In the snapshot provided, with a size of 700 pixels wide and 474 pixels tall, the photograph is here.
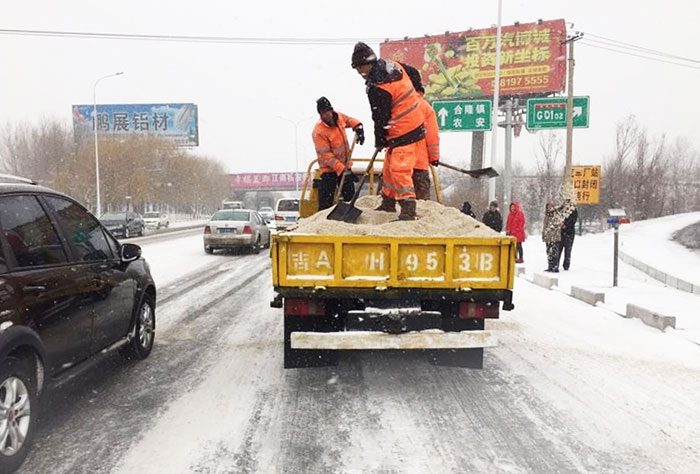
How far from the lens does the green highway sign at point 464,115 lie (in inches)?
819

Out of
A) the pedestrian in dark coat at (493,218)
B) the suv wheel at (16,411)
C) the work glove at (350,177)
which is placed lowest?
the suv wheel at (16,411)

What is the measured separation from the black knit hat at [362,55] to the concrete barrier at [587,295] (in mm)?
6012

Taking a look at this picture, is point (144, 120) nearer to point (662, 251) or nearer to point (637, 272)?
point (662, 251)

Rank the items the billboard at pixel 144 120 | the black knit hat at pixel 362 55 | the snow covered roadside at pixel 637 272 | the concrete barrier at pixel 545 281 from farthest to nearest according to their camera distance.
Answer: the billboard at pixel 144 120, the concrete barrier at pixel 545 281, the snow covered roadside at pixel 637 272, the black knit hat at pixel 362 55

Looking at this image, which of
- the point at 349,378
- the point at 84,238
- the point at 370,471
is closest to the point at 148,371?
the point at 84,238

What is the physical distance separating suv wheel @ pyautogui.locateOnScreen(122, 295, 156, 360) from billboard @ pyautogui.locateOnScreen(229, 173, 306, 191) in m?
83.8

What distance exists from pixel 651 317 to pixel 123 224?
2629cm

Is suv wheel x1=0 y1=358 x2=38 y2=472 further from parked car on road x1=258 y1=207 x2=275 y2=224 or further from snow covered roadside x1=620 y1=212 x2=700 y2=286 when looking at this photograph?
parked car on road x1=258 y1=207 x2=275 y2=224

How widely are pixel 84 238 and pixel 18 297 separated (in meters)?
1.22

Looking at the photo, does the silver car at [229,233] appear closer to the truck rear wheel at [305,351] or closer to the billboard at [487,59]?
the truck rear wheel at [305,351]

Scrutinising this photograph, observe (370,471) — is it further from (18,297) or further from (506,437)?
(18,297)

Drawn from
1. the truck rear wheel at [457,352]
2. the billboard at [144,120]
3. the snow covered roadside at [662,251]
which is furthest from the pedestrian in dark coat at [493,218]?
the billboard at [144,120]

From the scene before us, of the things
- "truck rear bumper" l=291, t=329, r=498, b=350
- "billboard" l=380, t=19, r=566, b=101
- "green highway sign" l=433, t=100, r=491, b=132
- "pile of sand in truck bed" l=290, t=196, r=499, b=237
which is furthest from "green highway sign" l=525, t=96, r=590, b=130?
"truck rear bumper" l=291, t=329, r=498, b=350

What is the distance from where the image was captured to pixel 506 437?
3553 millimetres
